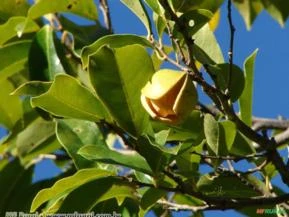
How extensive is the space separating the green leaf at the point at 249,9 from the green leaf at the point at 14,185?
0.72 metres

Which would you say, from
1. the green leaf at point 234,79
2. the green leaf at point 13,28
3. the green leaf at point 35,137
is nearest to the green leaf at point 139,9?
the green leaf at point 234,79

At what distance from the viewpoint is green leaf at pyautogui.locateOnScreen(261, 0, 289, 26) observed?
85.0 inches

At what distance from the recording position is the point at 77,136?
1.52 metres

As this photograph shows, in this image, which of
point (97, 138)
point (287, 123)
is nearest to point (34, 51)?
point (97, 138)

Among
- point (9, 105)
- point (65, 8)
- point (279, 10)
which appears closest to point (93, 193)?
point (65, 8)

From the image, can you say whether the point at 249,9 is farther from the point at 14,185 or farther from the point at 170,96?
the point at 170,96

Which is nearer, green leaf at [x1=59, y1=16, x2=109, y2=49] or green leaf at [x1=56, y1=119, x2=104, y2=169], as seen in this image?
green leaf at [x1=56, y1=119, x2=104, y2=169]

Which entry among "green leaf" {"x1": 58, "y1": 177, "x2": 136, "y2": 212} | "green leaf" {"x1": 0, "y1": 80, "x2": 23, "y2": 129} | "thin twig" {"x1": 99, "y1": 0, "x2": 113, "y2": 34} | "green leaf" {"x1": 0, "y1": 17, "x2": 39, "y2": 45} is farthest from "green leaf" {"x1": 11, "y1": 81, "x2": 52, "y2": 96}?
"green leaf" {"x1": 0, "y1": 80, "x2": 23, "y2": 129}

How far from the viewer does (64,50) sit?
6.08 ft

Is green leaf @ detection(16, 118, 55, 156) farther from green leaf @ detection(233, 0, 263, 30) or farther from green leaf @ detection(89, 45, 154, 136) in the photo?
green leaf @ detection(233, 0, 263, 30)

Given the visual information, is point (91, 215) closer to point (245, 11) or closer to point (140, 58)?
point (140, 58)

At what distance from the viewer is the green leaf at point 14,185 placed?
191cm

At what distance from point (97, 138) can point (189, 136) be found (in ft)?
0.69

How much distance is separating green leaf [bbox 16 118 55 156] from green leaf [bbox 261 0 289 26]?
27.6 inches
